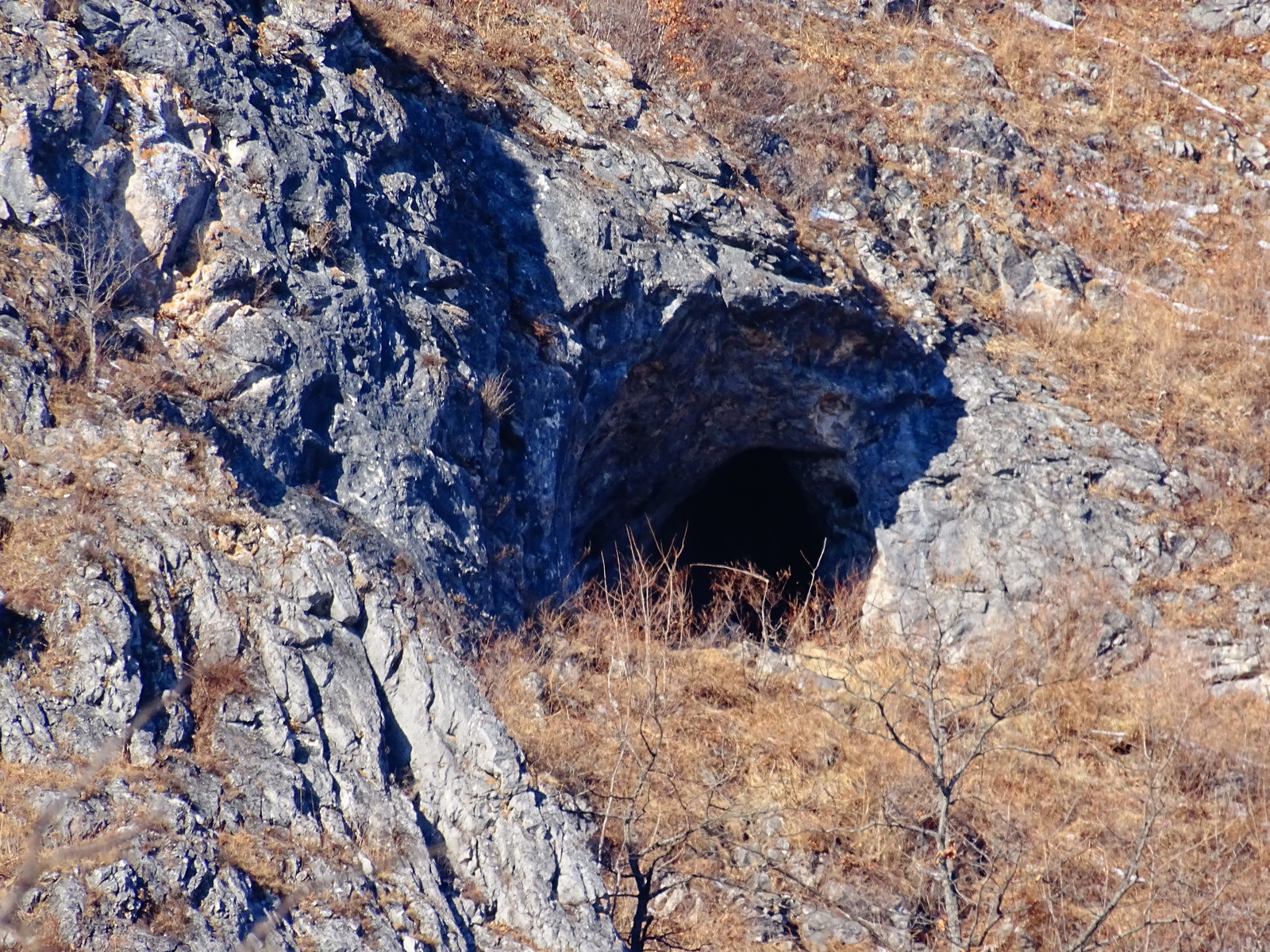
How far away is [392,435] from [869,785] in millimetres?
4746

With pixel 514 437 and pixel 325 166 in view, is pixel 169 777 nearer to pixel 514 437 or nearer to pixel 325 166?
pixel 514 437

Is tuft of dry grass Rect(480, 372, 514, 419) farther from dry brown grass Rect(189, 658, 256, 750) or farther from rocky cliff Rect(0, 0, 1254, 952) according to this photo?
dry brown grass Rect(189, 658, 256, 750)

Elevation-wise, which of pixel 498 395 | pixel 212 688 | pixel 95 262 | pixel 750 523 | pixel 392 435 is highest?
pixel 95 262

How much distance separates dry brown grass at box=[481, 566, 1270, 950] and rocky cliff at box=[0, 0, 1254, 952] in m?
0.71

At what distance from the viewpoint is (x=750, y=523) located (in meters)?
15.2

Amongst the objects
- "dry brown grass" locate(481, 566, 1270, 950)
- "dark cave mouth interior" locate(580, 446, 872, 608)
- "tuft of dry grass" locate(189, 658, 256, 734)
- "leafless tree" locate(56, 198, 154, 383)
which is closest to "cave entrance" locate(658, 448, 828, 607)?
"dark cave mouth interior" locate(580, 446, 872, 608)

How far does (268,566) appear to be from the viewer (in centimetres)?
732

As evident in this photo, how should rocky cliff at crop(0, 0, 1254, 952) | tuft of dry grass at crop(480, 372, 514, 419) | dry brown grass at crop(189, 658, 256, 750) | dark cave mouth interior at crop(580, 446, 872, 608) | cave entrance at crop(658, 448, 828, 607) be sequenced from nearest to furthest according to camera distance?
1. rocky cliff at crop(0, 0, 1254, 952)
2. dry brown grass at crop(189, 658, 256, 750)
3. tuft of dry grass at crop(480, 372, 514, 419)
4. dark cave mouth interior at crop(580, 446, 872, 608)
5. cave entrance at crop(658, 448, 828, 607)

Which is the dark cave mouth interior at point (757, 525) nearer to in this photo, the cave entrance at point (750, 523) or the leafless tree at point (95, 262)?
the cave entrance at point (750, 523)

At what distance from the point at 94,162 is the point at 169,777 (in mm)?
4939

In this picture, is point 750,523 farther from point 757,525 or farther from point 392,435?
point 392,435

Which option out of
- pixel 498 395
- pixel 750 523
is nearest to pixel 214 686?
pixel 498 395

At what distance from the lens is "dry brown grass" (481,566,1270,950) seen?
784cm

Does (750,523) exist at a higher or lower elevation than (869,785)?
lower
